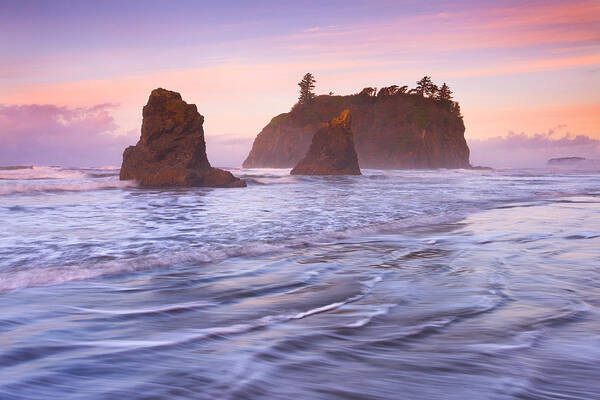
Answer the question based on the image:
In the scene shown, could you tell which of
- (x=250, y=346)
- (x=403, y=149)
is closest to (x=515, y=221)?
(x=250, y=346)

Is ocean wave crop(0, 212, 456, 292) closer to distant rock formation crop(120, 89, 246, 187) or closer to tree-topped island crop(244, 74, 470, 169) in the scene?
distant rock formation crop(120, 89, 246, 187)

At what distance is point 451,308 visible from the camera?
2.69 meters

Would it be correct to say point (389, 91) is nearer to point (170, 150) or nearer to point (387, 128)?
point (387, 128)

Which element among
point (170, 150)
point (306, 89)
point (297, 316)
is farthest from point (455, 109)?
point (297, 316)

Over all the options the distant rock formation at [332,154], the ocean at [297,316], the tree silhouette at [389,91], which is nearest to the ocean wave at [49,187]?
the ocean at [297,316]

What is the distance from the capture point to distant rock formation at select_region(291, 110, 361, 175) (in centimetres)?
3700

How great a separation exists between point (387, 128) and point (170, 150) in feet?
210

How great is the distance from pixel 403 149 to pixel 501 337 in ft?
242

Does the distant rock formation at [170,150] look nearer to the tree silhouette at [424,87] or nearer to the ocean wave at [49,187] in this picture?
the ocean wave at [49,187]

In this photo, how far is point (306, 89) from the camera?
88.4 m

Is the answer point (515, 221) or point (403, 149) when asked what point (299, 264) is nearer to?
point (515, 221)

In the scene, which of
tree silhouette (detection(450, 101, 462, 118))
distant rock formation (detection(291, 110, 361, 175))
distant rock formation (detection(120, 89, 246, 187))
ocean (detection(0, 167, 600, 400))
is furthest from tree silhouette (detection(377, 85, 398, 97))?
ocean (detection(0, 167, 600, 400))

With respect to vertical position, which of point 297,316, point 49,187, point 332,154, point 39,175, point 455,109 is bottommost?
point 297,316

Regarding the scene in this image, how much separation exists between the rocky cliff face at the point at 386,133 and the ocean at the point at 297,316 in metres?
69.3
